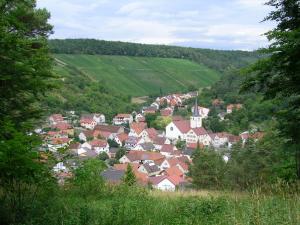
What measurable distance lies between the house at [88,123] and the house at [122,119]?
825cm

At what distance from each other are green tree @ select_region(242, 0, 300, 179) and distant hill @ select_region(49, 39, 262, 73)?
385 ft

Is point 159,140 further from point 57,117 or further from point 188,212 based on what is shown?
point 188,212

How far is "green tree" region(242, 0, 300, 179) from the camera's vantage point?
22.4 ft

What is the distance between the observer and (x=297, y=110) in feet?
29.3

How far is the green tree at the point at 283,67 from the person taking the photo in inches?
269

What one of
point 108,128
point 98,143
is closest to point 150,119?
point 108,128

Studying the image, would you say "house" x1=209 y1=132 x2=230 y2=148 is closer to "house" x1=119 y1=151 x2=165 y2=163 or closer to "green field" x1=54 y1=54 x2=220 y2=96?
"house" x1=119 y1=151 x2=165 y2=163

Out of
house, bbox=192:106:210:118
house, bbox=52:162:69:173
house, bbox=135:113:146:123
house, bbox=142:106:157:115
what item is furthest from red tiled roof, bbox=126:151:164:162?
house, bbox=52:162:69:173

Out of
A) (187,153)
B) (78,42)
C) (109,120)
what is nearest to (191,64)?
(78,42)

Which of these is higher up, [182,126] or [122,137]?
[182,126]

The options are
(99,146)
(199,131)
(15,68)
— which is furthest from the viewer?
(199,131)

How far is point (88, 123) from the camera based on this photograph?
83.9m

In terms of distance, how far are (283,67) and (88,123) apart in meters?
78.1

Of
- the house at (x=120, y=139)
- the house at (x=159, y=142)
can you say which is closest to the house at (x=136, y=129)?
the house at (x=120, y=139)
